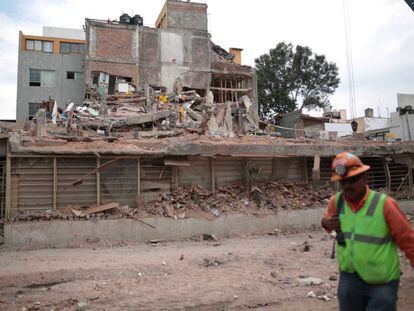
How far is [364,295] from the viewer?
3.21 metres

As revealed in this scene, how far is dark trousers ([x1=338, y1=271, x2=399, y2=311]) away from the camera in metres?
3.05

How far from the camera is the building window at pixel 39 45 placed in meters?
39.5

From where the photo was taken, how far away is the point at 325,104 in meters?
45.1

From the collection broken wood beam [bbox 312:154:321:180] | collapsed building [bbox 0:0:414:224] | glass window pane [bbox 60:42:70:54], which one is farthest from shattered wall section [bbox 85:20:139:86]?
A: broken wood beam [bbox 312:154:321:180]

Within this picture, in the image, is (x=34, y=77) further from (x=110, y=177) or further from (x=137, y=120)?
(x=110, y=177)

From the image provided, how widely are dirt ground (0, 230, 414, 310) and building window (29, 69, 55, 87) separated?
27.9 m

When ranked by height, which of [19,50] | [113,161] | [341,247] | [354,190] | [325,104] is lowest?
[341,247]

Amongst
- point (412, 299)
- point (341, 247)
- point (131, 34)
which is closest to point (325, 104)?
point (131, 34)

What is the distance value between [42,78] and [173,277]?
32261mm

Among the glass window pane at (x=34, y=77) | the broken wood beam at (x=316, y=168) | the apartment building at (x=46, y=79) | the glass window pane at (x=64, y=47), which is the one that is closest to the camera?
the broken wood beam at (x=316, y=168)

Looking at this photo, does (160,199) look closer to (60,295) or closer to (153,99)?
(60,295)

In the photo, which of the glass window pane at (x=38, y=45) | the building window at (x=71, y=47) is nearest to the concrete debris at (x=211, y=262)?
the building window at (x=71, y=47)

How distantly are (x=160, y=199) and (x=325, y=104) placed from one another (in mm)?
35942

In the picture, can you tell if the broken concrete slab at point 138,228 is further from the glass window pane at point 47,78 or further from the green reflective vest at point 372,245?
the glass window pane at point 47,78
